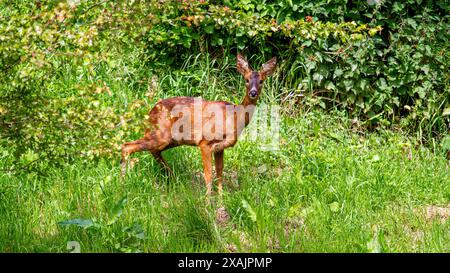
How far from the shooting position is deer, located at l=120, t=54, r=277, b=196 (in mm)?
6566

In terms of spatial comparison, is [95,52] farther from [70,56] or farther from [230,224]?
[230,224]

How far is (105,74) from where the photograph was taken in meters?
8.45

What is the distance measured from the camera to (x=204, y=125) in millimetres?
6637

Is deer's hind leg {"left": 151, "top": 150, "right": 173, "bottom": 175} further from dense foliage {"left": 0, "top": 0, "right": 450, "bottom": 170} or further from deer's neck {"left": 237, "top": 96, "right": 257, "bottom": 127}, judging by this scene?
dense foliage {"left": 0, "top": 0, "right": 450, "bottom": 170}

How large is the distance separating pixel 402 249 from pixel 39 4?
3.26 metres

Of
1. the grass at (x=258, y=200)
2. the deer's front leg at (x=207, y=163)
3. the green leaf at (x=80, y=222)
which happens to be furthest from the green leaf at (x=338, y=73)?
the green leaf at (x=80, y=222)

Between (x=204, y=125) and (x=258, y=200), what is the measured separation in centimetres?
89

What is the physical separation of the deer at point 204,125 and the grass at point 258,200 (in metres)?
0.31

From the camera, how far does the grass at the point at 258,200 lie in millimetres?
5621

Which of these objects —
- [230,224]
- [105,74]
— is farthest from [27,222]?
[105,74]

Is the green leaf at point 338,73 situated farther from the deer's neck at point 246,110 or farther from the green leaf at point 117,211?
the green leaf at point 117,211

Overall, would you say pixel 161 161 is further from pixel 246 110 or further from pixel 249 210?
pixel 249 210

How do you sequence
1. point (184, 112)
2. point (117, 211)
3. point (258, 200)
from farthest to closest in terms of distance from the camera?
point (184, 112) → point (258, 200) → point (117, 211)

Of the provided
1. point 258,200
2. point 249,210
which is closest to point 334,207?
point 258,200
